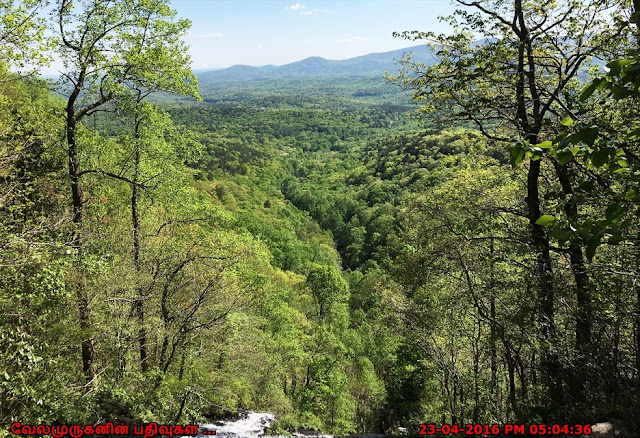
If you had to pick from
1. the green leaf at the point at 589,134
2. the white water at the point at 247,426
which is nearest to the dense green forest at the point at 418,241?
the green leaf at the point at 589,134

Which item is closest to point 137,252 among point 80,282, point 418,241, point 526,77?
point 80,282

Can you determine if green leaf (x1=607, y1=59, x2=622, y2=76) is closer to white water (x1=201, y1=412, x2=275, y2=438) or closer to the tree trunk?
the tree trunk

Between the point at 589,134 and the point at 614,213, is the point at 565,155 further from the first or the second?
the point at 614,213

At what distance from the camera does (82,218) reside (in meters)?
9.50

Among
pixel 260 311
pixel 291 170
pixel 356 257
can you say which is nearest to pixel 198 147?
pixel 260 311

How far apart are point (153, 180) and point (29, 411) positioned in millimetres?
6579

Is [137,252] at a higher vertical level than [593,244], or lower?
lower

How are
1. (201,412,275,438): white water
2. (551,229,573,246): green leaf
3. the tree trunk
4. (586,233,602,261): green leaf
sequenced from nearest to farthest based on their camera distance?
(586,233,602,261): green leaf < (551,229,573,246): green leaf < the tree trunk < (201,412,275,438): white water

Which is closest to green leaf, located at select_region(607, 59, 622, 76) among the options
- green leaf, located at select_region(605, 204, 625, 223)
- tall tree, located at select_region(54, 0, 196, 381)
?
green leaf, located at select_region(605, 204, 625, 223)

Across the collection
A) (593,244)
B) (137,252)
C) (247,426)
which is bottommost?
(247,426)

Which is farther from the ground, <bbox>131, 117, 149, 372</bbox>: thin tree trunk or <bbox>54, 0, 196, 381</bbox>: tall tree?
<bbox>54, 0, 196, 381</bbox>: tall tree

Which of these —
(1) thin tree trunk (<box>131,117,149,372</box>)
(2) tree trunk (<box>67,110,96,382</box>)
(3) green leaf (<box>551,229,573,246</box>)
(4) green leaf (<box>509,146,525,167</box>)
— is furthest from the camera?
(1) thin tree trunk (<box>131,117,149,372</box>)

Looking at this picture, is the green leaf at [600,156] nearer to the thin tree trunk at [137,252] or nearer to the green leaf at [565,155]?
the green leaf at [565,155]

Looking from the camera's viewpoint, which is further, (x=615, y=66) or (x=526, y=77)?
(x=526, y=77)
